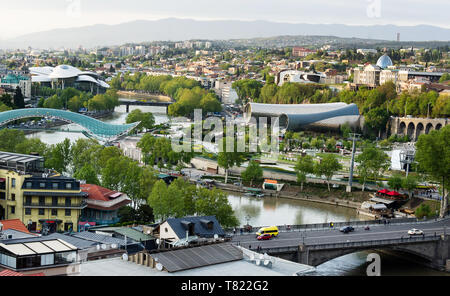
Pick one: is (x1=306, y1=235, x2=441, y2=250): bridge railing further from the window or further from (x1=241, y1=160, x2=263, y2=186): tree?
(x1=241, y1=160, x2=263, y2=186): tree

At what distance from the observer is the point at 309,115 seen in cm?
2206

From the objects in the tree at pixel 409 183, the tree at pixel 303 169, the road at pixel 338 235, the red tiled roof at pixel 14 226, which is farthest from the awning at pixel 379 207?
the red tiled roof at pixel 14 226

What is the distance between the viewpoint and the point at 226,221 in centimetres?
934

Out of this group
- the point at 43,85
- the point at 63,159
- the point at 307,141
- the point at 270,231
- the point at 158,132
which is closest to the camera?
the point at 270,231

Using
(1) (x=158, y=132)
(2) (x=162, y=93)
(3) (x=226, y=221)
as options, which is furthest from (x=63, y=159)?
(2) (x=162, y=93)

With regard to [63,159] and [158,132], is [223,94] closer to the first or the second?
[158,132]

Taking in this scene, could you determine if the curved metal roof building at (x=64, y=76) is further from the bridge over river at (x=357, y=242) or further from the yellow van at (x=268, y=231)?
the yellow van at (x=268, y=231)

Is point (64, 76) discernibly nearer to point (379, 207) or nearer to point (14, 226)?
point (379, 207)

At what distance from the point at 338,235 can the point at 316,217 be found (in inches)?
111

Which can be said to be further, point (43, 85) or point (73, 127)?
point (43, 85)

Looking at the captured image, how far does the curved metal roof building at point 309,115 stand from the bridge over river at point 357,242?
37.7 ft

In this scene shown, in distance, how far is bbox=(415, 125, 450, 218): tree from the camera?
1122cm

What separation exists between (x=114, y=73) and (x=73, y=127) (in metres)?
28.4

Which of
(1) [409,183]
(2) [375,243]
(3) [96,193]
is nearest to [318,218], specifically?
(1) [409,183]
